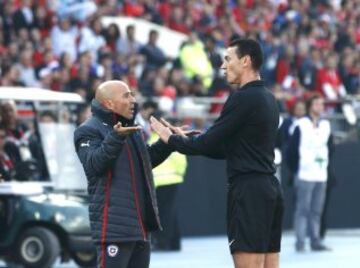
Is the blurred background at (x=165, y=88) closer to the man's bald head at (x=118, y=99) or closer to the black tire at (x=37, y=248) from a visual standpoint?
the black tire at (x=37, y=248)

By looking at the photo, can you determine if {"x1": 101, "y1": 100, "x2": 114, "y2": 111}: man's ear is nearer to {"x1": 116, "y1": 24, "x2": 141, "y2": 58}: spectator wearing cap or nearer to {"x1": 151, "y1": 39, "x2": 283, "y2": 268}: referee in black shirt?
{"x1": 151, "y1": 39, "x2": 283, "y2": 268}: referee in black shirt

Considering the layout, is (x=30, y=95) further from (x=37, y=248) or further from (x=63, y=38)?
(x=63, y=38)

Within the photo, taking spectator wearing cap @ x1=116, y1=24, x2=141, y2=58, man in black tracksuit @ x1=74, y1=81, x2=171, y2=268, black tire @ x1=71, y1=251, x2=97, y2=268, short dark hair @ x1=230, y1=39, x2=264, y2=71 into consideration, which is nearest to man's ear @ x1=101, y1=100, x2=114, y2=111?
man in black tracksuit @ x1=74, y1=81, x2=171, y2=268

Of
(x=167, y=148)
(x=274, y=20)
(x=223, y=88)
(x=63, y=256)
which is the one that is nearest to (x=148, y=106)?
(x=63, y=256)

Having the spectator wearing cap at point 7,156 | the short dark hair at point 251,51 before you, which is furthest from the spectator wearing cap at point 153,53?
the short dark hair at point 251,51

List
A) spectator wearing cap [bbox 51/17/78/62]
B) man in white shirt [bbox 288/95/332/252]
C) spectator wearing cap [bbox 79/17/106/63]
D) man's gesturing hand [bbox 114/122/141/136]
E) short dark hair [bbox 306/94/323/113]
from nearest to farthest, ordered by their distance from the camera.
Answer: man's gesturing hand [bbox 114/122/141/136], short dark hair [bbox 306/94/323/113], man in white shirt [bbox 288/95/332/252], spectator wearing cap [bbox 51/17/78/62], spectator wearing cap [bbox 79/17/106/63]

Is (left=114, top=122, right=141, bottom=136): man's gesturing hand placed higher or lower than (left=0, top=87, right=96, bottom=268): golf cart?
higher

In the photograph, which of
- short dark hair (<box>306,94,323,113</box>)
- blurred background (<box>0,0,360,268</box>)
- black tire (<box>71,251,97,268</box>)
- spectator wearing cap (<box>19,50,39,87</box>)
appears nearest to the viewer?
blurred background (<box>0,0,360,268</box>)

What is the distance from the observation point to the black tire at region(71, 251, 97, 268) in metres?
17.3

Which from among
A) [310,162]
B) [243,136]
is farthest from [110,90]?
[310,162]

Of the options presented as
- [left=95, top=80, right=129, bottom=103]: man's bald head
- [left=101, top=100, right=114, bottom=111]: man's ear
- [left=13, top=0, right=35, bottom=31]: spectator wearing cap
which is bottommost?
[left=101, top=100, right=114, bottom=111]: man's ear

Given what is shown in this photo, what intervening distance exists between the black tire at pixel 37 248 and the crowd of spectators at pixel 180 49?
16.6 feet

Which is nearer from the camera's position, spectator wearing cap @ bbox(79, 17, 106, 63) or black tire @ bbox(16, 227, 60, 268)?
black tire @ bbox(16, 227, 60, 268)

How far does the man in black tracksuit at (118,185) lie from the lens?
390 inches
